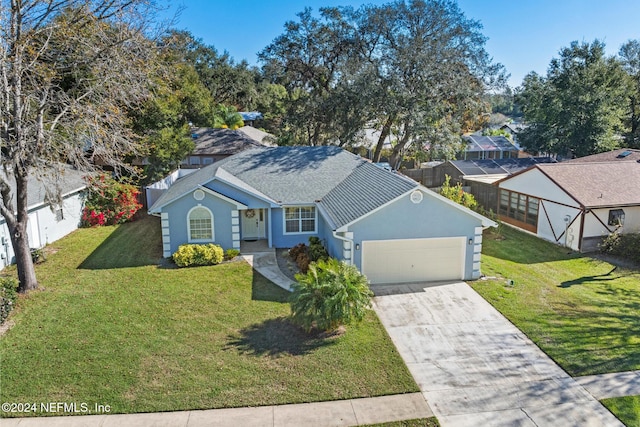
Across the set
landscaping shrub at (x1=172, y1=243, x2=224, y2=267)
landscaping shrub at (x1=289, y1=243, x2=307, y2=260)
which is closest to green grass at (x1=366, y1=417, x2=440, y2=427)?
landscaping shrub at (x1=289, y1=243, x2=307, y2=260)

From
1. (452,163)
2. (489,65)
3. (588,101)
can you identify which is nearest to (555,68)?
(588,101)

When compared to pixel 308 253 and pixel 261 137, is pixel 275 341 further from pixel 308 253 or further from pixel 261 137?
pixel 261 137

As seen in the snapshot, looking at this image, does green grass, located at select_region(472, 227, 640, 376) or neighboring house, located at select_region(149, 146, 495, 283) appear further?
neighboring house, located at select_region(149, 146, 495, 283)

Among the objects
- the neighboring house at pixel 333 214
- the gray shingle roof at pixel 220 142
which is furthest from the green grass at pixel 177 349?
the gray shingle roof at pixel 220 142

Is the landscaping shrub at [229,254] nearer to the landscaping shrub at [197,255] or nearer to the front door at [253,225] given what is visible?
the landscaping shrub at [197,255]

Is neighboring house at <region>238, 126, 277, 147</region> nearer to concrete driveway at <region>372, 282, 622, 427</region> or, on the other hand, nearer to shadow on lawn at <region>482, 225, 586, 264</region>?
shadow on lawn at <region>482, 225, 586, 264</region>
